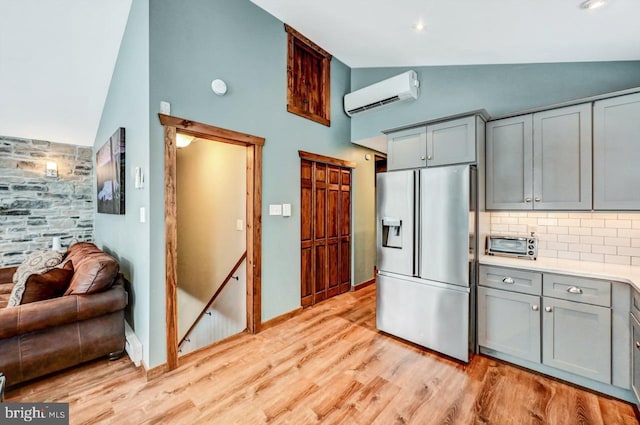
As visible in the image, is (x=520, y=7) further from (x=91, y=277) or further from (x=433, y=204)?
(x=91, y=277)

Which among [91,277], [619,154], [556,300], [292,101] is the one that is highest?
[292,101]

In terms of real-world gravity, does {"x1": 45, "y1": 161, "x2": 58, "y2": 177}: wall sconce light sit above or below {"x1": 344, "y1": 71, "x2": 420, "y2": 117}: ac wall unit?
below

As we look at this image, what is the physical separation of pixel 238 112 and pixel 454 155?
2.19 meters

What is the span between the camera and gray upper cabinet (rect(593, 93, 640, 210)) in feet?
6.52

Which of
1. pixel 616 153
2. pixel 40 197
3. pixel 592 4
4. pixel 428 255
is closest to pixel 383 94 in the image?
pixel 592 4

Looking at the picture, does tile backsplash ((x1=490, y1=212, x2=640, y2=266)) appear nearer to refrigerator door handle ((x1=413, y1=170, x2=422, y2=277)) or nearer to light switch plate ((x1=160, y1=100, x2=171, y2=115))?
refrigerator door handle ((x1=413, y1=170, x2=422, y2=277))

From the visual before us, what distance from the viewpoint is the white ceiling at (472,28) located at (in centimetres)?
190

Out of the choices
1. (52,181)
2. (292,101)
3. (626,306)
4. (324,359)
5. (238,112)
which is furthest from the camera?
(52,181)

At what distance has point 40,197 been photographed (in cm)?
382

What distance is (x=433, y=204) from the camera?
2.53 meters

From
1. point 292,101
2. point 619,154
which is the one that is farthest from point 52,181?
point 619,154

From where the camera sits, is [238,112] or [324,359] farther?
[238,112]

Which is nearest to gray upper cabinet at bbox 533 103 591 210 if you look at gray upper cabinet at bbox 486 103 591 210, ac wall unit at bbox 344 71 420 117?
gray upper cabinet at bbox 486 103 591 210

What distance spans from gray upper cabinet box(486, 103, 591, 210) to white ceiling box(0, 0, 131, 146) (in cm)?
379
